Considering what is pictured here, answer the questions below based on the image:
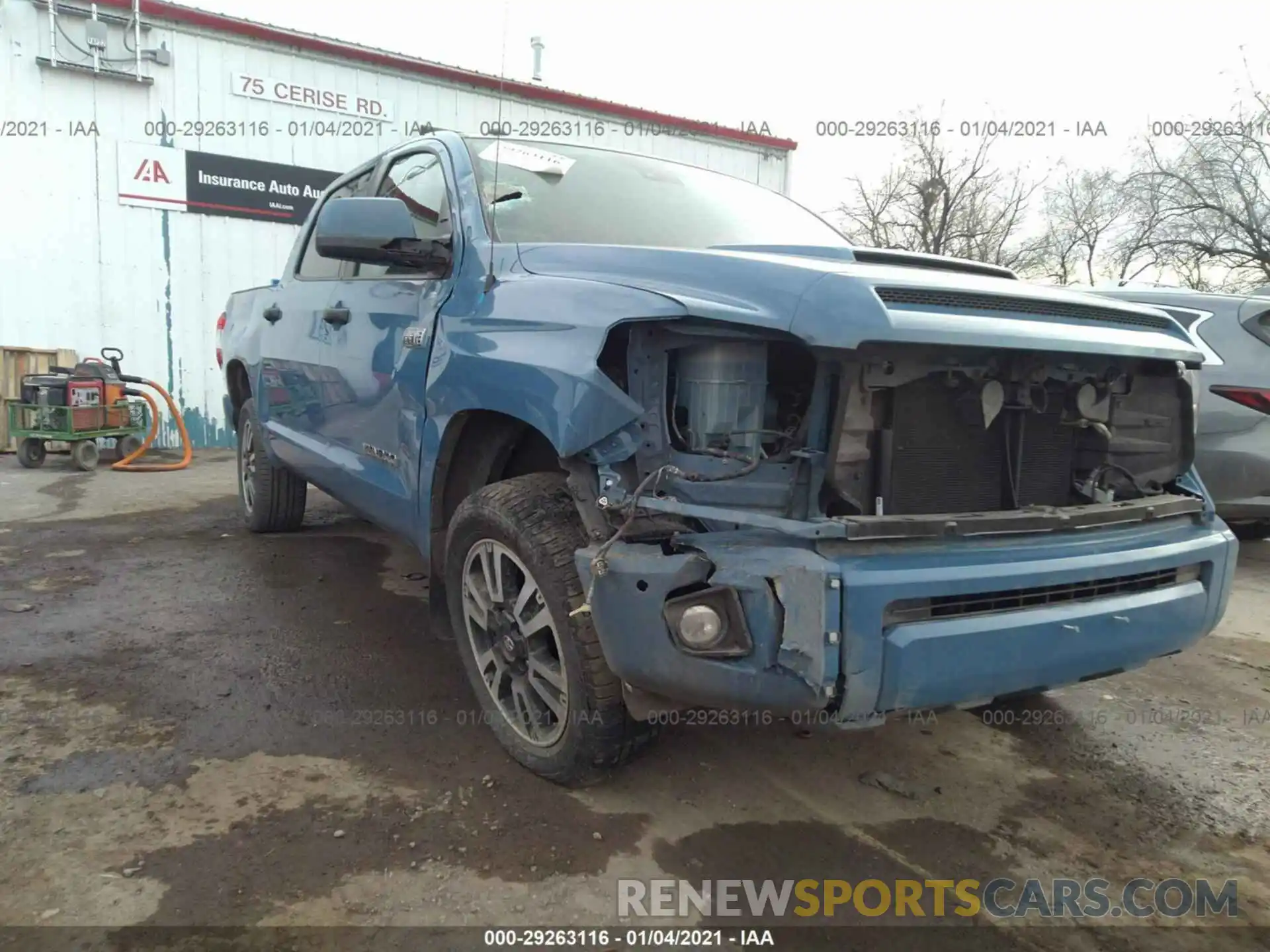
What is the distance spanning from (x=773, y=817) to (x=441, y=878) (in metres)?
0.88

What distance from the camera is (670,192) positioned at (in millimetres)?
3240

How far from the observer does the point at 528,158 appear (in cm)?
309

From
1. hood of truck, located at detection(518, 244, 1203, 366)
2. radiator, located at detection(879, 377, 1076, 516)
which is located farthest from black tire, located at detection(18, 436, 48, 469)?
radiator, located at detection(879, 377, 1076, 516)

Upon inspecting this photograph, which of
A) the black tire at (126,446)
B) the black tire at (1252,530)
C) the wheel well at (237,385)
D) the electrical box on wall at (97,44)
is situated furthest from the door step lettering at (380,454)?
the electrical box on wall at (97,44)

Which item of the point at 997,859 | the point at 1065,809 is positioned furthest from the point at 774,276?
the point at 1065,809

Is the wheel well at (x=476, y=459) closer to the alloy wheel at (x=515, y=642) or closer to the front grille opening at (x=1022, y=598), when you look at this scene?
the alloy wheel at (x=515, y=642)

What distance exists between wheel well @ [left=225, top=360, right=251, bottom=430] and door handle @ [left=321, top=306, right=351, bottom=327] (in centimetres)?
181

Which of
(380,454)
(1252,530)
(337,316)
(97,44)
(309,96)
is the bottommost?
(1252,530)

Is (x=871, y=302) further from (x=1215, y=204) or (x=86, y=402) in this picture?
(x=1215, y=204)

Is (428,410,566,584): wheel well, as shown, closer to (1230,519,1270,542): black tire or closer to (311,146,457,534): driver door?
(311,146,457,534): driver door

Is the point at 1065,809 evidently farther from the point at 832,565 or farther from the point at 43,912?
the point at 43,912

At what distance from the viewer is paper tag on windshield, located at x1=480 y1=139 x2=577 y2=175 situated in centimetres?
305

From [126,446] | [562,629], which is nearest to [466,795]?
[562,629]

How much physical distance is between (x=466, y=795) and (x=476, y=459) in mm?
1004
